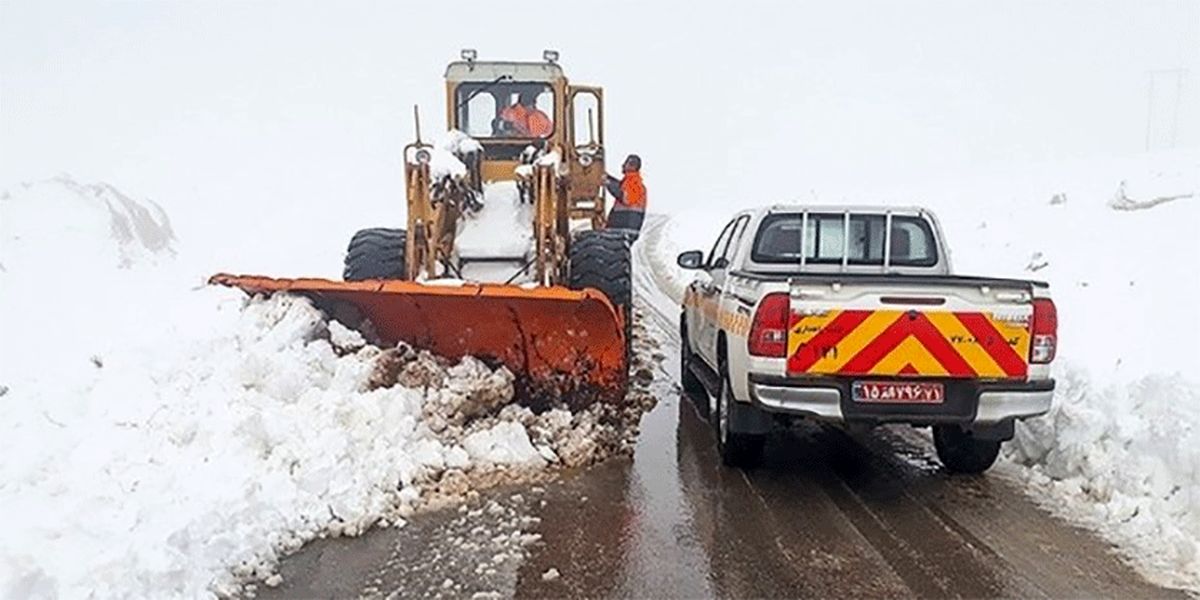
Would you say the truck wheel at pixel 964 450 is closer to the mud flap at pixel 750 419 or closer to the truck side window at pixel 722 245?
the mud flap at pixel 750 419

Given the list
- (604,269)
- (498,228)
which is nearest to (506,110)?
(498,228)

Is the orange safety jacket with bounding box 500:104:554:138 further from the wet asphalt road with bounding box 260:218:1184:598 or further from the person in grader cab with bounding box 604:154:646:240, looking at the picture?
the wet asphalt road with bounding box 260:218:1184:598

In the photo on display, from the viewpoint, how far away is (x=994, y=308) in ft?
18.6

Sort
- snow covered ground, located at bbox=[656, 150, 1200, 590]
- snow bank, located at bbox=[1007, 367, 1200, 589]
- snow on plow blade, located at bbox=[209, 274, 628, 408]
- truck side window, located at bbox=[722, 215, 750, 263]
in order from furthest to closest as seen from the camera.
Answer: truck side window, located at bbox=[722, 215, 750, 263] < snow on plow blade, located at bbox=[209, 274, 628, 408] < snow covered ground, located at bbox=[656, 150, 1200, 590] < snow bank, located at bbox=[1007, 367, 1200, 589]

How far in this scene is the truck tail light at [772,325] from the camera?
5668mm

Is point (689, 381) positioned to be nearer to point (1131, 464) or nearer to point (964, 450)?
point (964, 450)

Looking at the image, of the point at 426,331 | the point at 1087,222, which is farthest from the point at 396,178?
the point at 426,331

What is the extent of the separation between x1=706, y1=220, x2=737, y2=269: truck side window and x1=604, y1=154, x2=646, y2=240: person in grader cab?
3385 millimetres

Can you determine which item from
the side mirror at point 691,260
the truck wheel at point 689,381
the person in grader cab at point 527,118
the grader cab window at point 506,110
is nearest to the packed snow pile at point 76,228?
the grader cab window at point 506,110

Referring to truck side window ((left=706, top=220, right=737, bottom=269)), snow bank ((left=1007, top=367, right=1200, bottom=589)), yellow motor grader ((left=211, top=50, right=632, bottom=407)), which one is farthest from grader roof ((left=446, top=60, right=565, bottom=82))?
snow bank ((left=1007, top=367, right=1200, bottom=589))

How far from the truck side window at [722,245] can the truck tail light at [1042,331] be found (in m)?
3.11

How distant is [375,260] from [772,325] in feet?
14.8

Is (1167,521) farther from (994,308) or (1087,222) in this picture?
(1087,222)

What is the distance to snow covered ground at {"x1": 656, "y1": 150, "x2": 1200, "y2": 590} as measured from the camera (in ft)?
17.9
